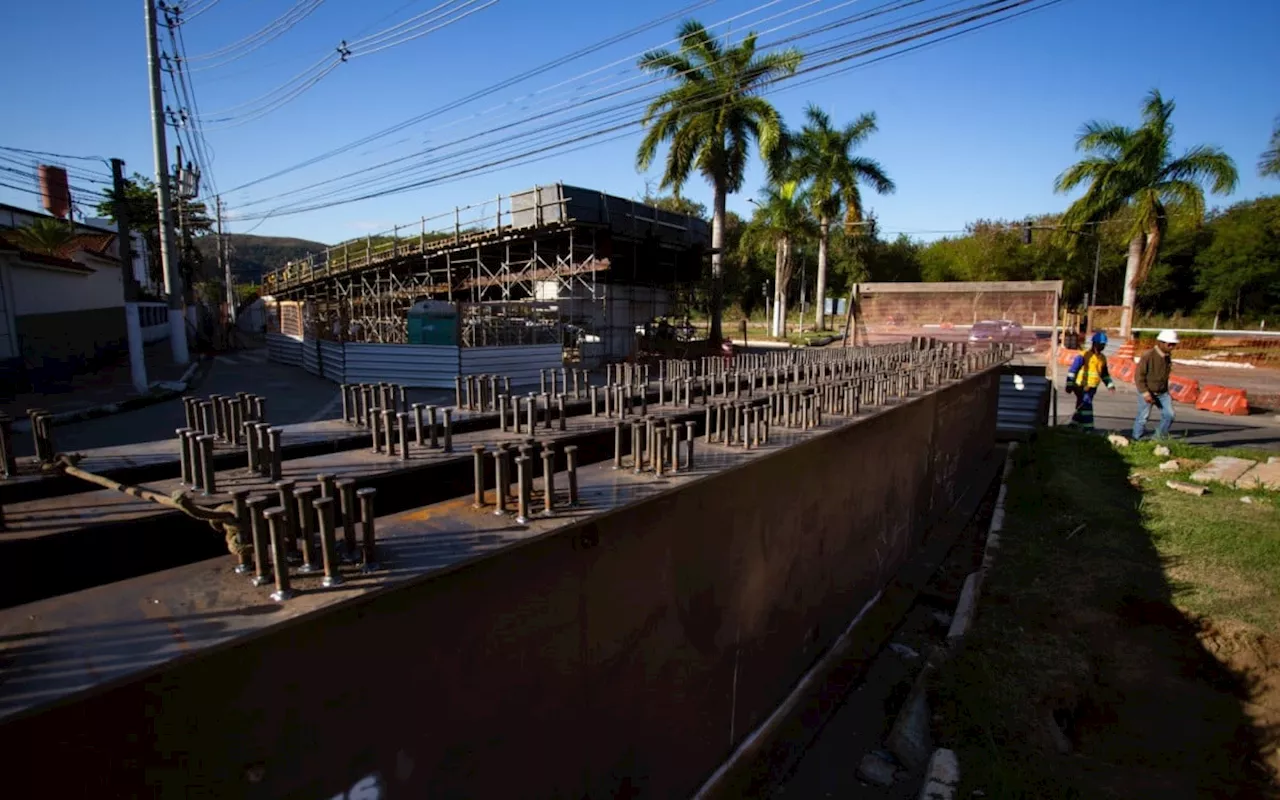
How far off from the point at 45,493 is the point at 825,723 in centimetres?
405

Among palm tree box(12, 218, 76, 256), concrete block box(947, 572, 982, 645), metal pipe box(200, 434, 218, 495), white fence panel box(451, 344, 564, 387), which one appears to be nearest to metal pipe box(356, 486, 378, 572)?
metal pipe box(200, 434, 218, 495)

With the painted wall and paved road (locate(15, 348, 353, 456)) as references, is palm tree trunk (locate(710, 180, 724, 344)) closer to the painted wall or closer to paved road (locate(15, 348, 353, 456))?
paved road (locate(15, 348, 353, 456))

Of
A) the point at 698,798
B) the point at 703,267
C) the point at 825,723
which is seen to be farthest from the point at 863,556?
the point at 703,267

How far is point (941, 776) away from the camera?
3.12 metres

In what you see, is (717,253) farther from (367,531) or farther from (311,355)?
(367,531)

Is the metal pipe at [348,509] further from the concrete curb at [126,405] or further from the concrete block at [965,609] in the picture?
the concrete curb at [126,405]

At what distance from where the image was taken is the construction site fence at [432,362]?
16.2 metres

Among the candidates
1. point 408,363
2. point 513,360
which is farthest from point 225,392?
point 513,360

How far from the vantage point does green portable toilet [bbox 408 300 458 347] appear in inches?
657

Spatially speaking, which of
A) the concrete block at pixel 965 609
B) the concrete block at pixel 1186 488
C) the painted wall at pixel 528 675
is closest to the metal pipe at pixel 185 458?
the painted wall at pixel 528 675

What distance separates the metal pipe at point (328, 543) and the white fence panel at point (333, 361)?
58.1ft

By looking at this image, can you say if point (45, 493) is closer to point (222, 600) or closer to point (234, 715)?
point (222, 600)

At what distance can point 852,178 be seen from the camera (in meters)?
32.5

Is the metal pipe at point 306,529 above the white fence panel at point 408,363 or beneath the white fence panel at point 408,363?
above
